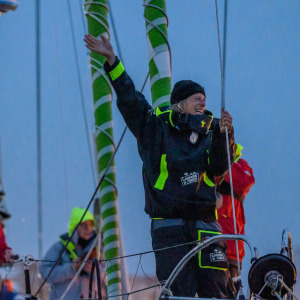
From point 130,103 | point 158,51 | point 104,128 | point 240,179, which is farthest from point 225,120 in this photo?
point 104,128

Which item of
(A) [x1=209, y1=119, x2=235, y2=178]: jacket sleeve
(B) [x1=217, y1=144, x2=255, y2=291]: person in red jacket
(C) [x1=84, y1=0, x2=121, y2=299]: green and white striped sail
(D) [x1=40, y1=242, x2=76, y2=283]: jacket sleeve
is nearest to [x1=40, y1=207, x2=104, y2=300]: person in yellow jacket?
(D) [x1=40, y1=242, x2=76, y2=283]: jacket sleeve

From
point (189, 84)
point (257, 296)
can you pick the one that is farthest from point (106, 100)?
point (257, 296)

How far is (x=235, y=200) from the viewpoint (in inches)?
212

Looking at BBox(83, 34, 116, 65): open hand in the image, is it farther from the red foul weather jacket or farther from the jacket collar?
the red foul weather jacket

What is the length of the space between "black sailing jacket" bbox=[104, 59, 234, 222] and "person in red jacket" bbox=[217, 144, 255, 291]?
72 cm

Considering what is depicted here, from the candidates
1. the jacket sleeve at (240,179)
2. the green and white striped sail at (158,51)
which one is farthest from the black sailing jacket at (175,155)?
the green and white striped sail at (158,51)

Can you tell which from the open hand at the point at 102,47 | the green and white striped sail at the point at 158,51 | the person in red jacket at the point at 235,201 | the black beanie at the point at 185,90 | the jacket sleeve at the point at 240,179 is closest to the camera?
the open hand at the point at 102,47

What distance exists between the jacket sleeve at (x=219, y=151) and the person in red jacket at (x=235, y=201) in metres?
0.75

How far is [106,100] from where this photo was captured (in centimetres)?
693

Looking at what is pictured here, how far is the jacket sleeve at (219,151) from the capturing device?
14.5ft

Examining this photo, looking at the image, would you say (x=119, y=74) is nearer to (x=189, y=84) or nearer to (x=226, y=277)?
(x=189, y=84)

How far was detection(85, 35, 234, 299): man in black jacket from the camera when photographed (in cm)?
434

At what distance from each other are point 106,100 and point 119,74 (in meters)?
2.43

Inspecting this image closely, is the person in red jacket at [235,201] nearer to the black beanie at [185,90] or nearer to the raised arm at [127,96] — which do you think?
the black beanie at [185,90]
